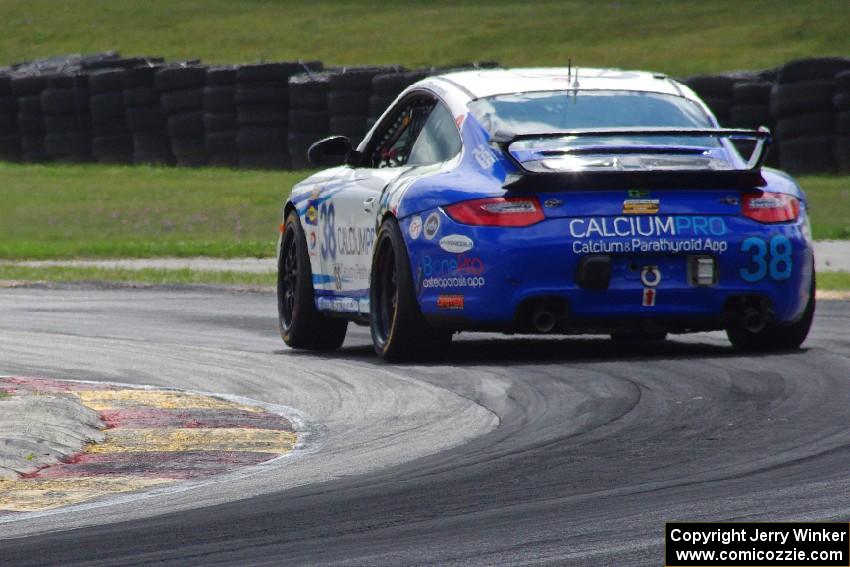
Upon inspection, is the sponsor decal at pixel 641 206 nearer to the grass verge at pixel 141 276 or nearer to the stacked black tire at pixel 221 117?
the grass verge at pixel 141 276

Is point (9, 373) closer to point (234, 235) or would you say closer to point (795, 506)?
point (795, 506)

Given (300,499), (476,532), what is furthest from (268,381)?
(476,532)

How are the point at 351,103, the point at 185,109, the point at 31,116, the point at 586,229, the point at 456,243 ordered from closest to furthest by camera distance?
1. the point at 586,229
2. the point at 456,243
3. the point at 351,103
4. the point at 185,109
5. the point at 31,116

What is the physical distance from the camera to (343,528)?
5297 millimetres

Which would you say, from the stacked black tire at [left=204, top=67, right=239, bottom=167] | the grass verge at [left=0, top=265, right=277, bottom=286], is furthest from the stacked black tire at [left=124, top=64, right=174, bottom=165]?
the grass verge at [left=0, top=265, right=277, bottom=286]

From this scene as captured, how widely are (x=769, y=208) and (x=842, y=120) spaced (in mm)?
15552

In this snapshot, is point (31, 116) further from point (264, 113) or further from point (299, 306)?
point (299, 306)

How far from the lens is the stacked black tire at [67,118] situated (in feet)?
97.0

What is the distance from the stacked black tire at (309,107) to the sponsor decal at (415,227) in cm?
1799

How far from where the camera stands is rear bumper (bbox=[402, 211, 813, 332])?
8.87 meters

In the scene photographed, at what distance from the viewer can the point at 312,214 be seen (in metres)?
10.9

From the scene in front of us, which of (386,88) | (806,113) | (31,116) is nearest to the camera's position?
(806,113)

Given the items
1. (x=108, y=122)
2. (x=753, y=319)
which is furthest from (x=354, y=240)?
(x=108, y=122)

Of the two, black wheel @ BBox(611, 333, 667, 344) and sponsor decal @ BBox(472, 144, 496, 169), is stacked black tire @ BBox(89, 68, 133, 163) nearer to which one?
black wheel @ BBox(611, 333, 667, 344)
